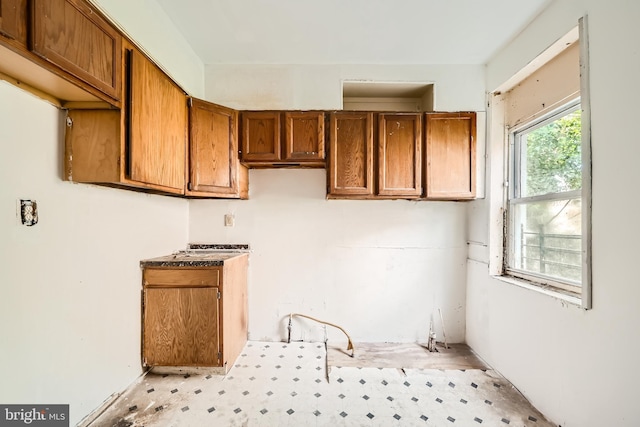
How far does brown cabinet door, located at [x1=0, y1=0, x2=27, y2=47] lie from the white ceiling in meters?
1.15

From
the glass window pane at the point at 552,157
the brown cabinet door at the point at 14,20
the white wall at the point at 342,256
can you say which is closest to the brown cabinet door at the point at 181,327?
the white wall at the point at 342,256

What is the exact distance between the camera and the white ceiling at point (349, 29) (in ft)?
6.34

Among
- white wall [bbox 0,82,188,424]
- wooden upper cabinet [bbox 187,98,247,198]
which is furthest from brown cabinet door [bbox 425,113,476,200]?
white wall [bbox 0,82,188,424]

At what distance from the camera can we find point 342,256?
2832 millimetres

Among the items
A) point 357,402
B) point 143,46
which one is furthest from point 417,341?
point 143,46

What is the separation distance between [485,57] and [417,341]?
274 centimetres

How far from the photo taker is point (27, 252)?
132 centimetres

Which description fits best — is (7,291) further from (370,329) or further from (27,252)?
(370,329)

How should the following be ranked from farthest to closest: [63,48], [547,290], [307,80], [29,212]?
[307,80] → [547,290] → [29,212] → [63,48]

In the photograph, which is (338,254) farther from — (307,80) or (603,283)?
(603,283)

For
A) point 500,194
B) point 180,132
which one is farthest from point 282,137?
point 500,194

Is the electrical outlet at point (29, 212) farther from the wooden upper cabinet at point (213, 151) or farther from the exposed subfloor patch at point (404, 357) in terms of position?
the exposed subfloor patch at point (404, 357)

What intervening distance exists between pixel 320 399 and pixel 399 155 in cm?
200

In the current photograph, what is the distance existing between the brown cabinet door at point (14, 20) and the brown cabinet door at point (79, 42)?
3cm
